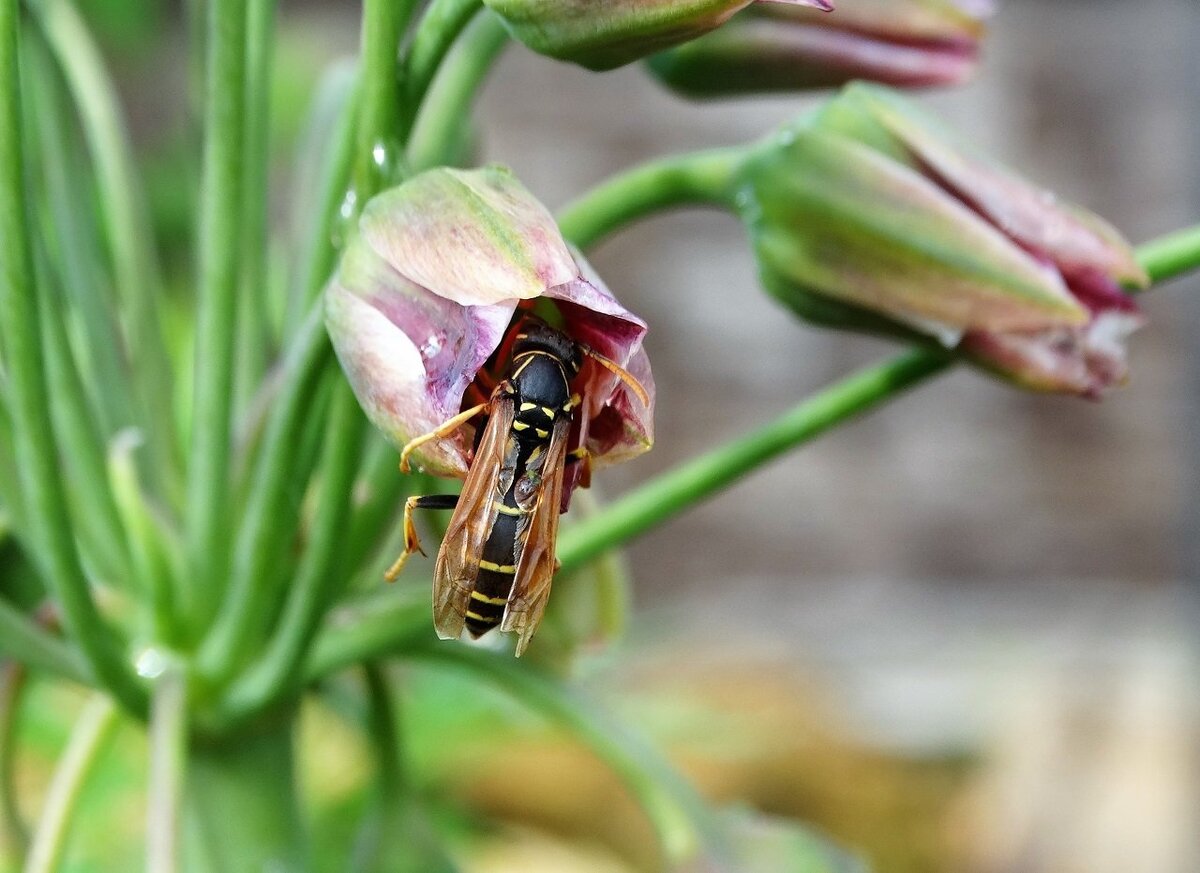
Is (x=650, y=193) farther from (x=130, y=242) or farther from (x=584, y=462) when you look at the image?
(x=130, y=242)

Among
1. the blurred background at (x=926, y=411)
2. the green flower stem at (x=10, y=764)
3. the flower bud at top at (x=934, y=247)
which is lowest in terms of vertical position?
the green flower stem at (x=10, y=764)

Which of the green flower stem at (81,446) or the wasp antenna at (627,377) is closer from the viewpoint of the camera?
the wasp antenna at (627,377)

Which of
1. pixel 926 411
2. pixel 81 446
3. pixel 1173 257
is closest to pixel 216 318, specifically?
pixel 81 446

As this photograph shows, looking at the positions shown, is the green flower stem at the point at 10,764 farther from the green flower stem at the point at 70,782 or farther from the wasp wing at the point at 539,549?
the wasp wing at the point at 539,549

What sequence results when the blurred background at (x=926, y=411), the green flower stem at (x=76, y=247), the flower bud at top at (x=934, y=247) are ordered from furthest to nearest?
the blurred background at (x=926, y=411) < the green flower stem at (x=76, y=247) < the flower bud at top at (x=934, y=247)

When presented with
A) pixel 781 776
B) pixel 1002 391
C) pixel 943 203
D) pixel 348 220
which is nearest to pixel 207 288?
pixel 348 220

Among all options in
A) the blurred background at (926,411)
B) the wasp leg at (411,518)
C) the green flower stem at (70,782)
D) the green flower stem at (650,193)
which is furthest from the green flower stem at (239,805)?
the blurred background at (926,411)
